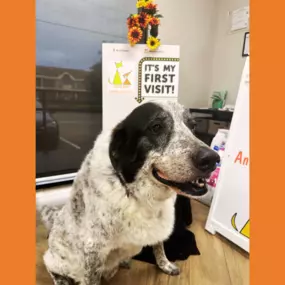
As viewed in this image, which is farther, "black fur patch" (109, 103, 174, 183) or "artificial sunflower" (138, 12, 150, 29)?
"artificial sunflower" (138, 12, 150, 29)

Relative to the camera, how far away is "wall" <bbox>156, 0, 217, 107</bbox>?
298cm

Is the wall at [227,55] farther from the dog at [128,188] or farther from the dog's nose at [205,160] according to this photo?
the dog's nose at [205,160]

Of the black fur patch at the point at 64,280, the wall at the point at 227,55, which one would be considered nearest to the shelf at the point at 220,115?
the wall at the point at 227,55

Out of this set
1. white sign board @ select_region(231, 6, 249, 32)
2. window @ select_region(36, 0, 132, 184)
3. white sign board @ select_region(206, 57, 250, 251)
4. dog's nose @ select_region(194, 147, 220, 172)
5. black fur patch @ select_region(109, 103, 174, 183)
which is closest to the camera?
dog's nose @ select_region(194, 147, 220, 172)

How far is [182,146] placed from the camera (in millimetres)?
1085

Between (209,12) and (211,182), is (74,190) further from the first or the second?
(209,12)

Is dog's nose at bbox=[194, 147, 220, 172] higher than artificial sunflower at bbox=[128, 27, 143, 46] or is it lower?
lower

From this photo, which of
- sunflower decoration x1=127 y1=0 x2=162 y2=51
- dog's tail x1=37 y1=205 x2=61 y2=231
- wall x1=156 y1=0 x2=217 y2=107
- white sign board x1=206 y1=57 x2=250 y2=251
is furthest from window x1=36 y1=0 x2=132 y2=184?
white sign board x1=206 y1=57 x2=250 y2=251

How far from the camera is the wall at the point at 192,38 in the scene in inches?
117

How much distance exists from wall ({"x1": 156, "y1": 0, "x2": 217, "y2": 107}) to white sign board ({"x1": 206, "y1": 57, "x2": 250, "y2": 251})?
1.36m

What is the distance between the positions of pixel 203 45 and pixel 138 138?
8.55 feet

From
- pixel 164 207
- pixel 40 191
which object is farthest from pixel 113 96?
pixel 164 207

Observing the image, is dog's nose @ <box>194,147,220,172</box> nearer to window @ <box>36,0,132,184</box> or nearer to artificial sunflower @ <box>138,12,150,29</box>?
artificial sunflower @ <box>138,12,150,29</box>

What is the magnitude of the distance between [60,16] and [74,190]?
75.3 inches
